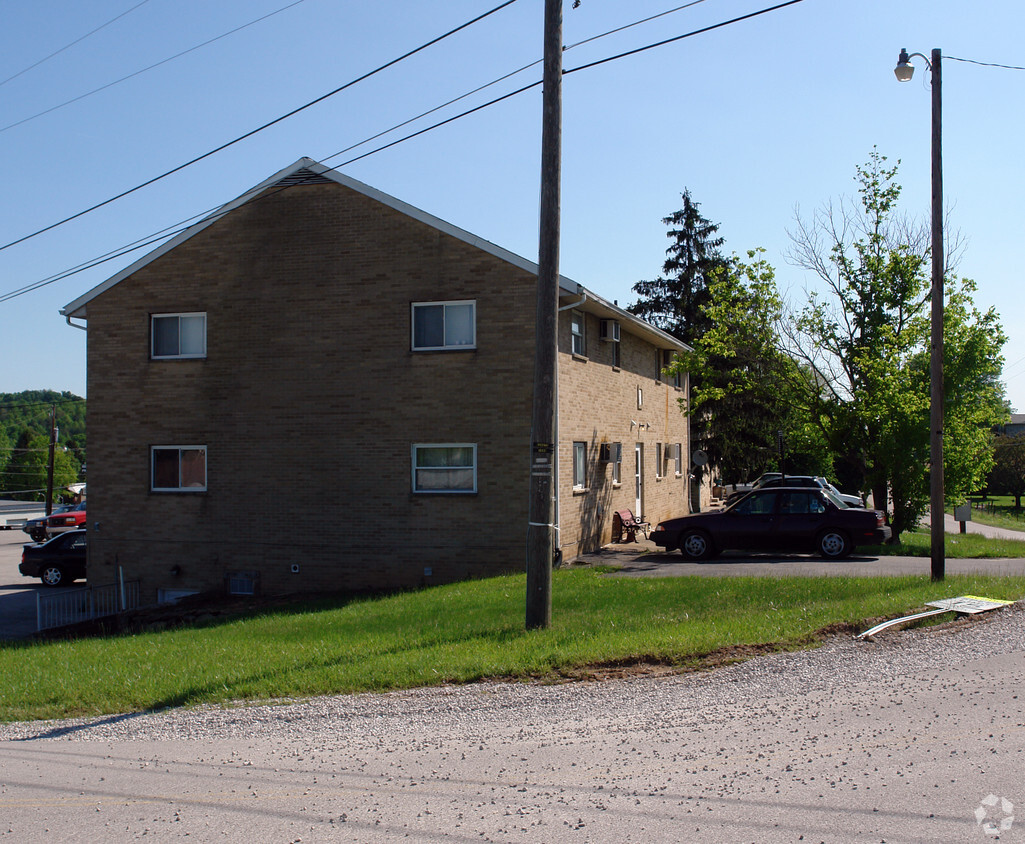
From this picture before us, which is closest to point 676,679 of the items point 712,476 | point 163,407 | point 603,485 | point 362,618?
point 362,618

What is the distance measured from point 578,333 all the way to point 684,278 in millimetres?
22200

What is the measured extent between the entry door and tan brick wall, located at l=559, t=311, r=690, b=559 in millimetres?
94

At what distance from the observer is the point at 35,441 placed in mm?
105938

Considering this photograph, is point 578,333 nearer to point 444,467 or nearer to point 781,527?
point 444,467

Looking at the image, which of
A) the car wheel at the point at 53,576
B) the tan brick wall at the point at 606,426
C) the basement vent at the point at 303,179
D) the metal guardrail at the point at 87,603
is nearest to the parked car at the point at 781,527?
the tan brick wall at the point at 606,426

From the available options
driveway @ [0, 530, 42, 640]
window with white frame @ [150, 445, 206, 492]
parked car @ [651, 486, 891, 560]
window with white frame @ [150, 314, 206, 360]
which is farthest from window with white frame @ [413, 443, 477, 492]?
driveway @ [0, 530, 42, 640]

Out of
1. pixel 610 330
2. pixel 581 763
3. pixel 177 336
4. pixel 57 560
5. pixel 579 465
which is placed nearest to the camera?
pixel 581 763

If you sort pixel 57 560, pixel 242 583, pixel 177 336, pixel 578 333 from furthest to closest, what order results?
pixel 57 560, pixel 177 336, pixel 578 333, pixel 242 583

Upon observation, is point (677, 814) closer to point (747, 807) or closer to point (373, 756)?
point (747, 807)

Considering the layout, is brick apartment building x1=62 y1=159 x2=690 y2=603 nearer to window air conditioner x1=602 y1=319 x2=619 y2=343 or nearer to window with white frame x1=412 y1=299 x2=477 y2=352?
window with white frame x1=412 y1=299 x2=477 y2=352

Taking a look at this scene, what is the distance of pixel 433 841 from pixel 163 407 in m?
17.4

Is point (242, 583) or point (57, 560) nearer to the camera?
point (242, 583)

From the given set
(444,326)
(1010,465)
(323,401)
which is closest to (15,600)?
(323,401)

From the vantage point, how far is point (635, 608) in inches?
479
